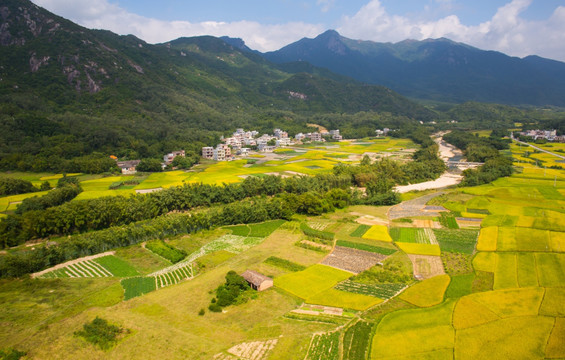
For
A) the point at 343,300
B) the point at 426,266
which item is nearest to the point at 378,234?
the point at 426,266

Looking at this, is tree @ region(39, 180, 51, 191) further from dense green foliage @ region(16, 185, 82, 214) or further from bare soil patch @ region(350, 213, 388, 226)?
bare soil patch @ region(350, 213, 388, 226)

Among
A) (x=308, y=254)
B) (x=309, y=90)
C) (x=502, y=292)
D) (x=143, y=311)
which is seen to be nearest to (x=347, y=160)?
(x=308, y=254)

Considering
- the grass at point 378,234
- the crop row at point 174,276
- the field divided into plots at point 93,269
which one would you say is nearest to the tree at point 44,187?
the field divided into plots at point 93,269

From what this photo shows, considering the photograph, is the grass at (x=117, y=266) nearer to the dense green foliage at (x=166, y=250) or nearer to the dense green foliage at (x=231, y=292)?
the dense green foliage at (x=166, y=250)

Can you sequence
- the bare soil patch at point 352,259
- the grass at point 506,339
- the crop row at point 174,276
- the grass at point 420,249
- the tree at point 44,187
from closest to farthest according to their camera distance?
the grass at point 506,339 → the crop row at point 174,276 → the bare soil patch at point 352,259 → the grass at point 420,249 → the tree at point 44,187

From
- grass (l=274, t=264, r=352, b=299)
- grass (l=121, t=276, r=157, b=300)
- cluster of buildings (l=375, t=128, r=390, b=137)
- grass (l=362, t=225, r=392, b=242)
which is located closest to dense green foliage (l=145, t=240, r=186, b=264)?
grass (l=121, t=276, r=157, b=300)

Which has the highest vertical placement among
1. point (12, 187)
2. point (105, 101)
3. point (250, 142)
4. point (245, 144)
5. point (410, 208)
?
point (105, 101)

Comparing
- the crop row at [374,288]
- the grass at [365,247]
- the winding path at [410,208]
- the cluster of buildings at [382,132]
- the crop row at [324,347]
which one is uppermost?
the cluster of buildings at [382,132]

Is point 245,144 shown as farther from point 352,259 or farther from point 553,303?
point 553,303
